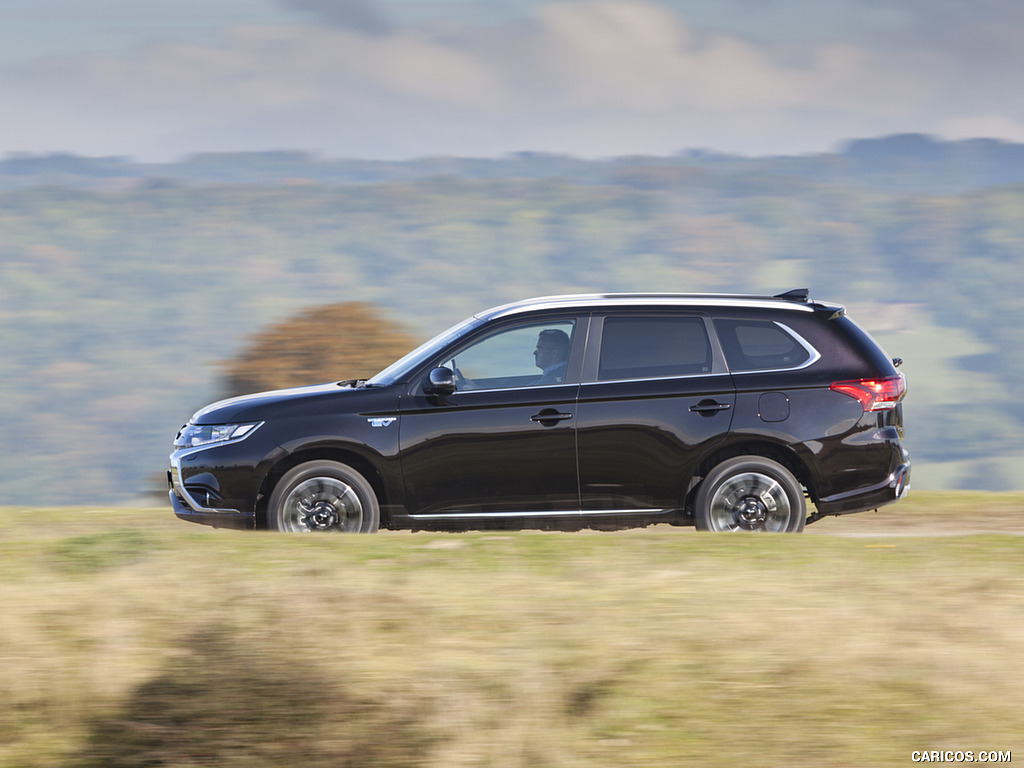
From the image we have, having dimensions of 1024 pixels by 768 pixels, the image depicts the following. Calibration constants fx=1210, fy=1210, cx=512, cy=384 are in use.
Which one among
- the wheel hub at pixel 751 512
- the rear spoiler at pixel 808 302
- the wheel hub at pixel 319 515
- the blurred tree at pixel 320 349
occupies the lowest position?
the wheel hub at pixel 751 512

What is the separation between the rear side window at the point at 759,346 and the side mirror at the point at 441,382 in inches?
73.6

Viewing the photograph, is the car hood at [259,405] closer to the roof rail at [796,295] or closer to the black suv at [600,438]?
the black suv at [600,438]

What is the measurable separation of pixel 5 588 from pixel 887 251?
106923mm

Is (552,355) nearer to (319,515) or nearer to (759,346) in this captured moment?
(759,346)

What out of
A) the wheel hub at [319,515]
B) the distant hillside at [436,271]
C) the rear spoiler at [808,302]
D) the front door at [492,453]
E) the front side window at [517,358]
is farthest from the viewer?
the distant hillside at [436,271]

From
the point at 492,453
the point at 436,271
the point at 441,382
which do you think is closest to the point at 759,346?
the point at 492,453

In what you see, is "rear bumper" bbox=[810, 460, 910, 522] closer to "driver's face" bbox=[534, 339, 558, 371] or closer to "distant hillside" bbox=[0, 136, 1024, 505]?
"driver's face" bbox=[534, 339, 558, 371]

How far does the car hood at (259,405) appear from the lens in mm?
8344

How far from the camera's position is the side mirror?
8.17 meters

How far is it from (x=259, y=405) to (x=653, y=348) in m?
2.76

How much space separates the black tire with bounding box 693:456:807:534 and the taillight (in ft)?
2.23

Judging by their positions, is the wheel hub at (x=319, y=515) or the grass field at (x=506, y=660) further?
the wheel hub at (x=319, y=515)

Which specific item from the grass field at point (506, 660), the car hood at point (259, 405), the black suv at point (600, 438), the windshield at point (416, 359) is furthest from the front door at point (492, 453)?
the grass field at point (506, 660)

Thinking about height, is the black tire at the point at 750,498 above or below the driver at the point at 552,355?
below
